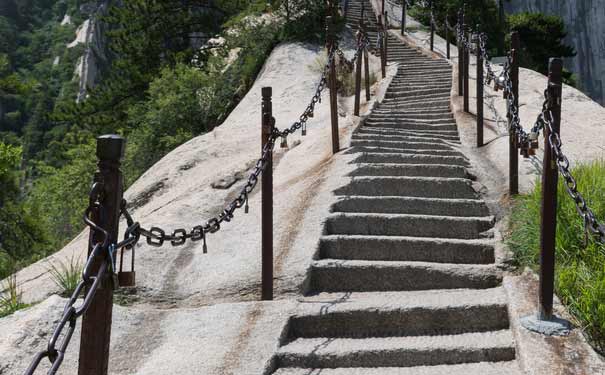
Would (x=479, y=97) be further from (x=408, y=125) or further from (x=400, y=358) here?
(x=400, y=358)

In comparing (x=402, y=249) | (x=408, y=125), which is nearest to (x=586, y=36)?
(x=408, y=125)

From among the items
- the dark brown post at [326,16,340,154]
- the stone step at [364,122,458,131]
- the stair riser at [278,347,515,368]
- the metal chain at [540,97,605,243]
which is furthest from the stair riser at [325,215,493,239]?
the stone step at [364,122,458,131]

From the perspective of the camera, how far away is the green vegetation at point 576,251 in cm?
361

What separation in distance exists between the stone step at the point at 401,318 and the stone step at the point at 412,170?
245 cm

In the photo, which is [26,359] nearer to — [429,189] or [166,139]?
[429,189]

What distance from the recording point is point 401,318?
4.36 metres

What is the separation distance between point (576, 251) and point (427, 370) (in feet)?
4.43

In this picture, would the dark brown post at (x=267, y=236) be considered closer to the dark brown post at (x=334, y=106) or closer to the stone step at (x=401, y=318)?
the stone step at (x=401, y=318)

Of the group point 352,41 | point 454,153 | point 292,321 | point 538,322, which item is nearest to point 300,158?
point 454,153

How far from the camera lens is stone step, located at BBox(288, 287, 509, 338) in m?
4.29

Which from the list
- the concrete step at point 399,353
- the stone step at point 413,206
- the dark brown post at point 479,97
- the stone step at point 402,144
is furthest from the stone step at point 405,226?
the dark brown post at point 479,97

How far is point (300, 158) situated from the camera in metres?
8.23

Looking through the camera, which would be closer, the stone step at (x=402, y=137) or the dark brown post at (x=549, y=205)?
the dark brown post at (x=549, y=205)

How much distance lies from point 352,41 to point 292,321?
1708cm
